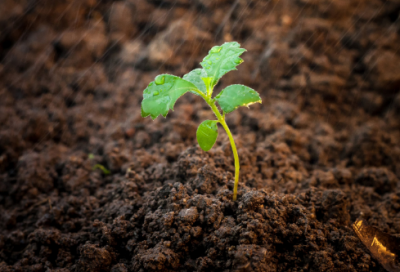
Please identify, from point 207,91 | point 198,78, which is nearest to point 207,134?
point 207,91

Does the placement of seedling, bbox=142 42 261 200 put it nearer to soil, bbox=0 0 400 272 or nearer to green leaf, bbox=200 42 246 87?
green leaf, bbox=200 42 246 87

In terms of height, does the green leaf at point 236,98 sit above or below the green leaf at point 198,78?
below

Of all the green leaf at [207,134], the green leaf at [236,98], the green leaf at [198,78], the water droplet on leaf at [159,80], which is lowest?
the green leaf at [207,134]

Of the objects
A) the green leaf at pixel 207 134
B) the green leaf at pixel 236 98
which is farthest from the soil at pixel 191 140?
the green leaf at pixel 236 98

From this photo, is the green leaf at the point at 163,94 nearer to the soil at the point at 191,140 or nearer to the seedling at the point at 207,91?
the seedling at the point at 207,91

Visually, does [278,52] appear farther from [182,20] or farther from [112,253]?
[112,253]

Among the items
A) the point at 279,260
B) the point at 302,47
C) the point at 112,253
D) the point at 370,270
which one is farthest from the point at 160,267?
the point at 302,47
